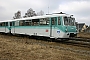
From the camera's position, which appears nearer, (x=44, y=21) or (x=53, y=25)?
(x=53, y=25)

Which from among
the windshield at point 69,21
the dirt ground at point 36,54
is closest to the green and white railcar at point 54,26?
the windshield at point 69,21

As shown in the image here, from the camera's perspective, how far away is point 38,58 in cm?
884

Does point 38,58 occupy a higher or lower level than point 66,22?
lower

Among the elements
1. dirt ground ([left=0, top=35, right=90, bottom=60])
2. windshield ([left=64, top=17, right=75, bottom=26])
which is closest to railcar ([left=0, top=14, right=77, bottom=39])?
windshield ([left=64, top=17, right=75, bottom=26])

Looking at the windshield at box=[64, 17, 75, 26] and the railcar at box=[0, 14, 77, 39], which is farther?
the windshield at box=[64, 17, 75, 26]

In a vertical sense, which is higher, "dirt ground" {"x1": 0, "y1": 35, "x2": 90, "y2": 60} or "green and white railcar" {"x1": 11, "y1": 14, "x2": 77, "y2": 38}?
"green and white railcar" {"x1": 11, "y1": 14, "x2": 77, "y2": 38}

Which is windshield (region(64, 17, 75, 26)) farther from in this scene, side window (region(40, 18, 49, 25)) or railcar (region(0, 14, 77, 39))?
side window (region(40, 18, 49, 25))

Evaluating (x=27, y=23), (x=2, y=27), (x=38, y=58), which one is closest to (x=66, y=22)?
(x=27, y=23)

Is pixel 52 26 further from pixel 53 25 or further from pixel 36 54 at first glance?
pixel 36 54

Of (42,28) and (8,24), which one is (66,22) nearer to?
(42,28)

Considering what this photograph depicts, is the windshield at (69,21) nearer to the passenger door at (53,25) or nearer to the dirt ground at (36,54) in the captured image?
the passenger door at (53,25)

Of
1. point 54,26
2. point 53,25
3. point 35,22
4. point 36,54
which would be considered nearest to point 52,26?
point 53,25

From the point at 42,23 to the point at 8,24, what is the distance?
13.5 meters

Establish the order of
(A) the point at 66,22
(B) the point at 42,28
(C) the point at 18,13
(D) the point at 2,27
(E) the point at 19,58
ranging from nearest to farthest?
(E) the point at 19,58 → (A) the point at 66,22 → (B) the point at 42,28 → (D) the point at 2,27 → (C) the point at 18,13
